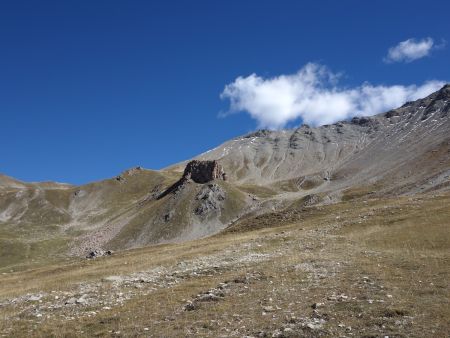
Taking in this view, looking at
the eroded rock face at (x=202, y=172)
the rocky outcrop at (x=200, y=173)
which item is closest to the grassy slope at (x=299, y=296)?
the rocky outcrop at (x=200, y=173)

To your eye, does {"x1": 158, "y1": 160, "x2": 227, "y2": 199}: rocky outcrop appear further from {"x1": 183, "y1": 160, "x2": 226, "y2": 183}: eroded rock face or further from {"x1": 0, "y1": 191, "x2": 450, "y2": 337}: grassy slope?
{"x1": 0, "y1": 191, "x2": 450, "y2": 337}: grassy slope

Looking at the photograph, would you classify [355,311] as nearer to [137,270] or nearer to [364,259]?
[364,259]

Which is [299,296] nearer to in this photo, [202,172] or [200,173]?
[200,173]

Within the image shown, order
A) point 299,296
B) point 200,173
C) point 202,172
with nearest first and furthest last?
1. point 299,296
2. point 200,173
3. point 202,172

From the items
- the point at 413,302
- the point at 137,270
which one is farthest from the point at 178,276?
the point at 413,302

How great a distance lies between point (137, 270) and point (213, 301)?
1862cm

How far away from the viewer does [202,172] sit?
192625 millimetres

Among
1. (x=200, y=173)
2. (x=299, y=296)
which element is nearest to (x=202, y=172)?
(x=200, y=173)

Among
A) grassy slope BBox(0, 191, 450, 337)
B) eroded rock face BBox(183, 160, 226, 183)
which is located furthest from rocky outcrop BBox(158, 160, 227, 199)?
grassy slope BBox(0, 191, 450, 337)

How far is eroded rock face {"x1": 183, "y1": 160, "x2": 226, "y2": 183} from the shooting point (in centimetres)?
19000

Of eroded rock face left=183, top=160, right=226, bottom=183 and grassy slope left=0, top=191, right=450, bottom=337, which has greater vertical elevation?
eroded rock face left=183, top=160, right=226, bottom=183

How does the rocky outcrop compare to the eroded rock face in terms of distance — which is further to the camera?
the eroded rock face

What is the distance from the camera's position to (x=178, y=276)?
36.9 metres

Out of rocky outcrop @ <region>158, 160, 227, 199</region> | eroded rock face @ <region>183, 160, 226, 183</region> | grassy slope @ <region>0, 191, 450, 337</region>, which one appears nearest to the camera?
grassy slope @ <region>0, 191, 450, 337</region>
